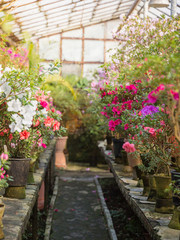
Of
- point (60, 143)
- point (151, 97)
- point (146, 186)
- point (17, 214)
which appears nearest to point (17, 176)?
point (17, 214)

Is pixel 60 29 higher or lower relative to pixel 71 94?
higher

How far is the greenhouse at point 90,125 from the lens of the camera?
2637 mm

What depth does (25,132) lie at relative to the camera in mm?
3242

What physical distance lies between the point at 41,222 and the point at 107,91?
2.08 m

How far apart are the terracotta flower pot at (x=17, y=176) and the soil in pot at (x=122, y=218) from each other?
179 centimetres

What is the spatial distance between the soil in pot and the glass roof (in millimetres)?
4064

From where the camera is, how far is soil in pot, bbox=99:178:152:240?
4754 mm

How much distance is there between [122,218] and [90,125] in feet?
18.4

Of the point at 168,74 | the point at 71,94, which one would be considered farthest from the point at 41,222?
the point at 71,94

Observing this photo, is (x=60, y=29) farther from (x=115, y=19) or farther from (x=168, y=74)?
(x=168, y=74)

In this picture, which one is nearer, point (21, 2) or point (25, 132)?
point (25, 132)

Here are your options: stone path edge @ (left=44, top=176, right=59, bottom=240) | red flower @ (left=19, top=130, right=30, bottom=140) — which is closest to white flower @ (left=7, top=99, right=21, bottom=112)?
red flower @ (left=19, top=130, right=30, bottom=140)

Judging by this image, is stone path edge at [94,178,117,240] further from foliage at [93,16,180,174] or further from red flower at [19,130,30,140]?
red flower at [19,130,30,140]

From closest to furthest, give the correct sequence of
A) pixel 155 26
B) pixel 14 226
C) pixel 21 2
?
pixel 14 226 < pixel 155 26 < pixel 21 2
